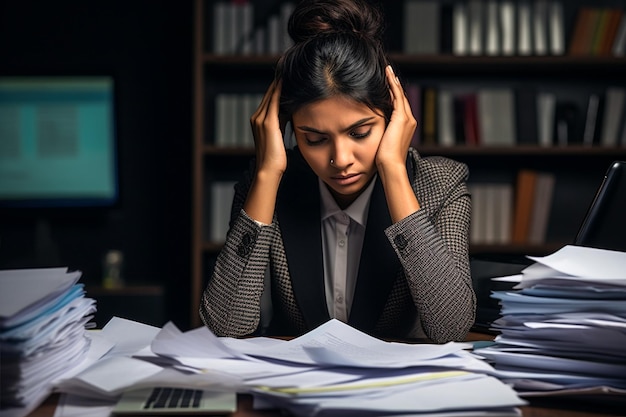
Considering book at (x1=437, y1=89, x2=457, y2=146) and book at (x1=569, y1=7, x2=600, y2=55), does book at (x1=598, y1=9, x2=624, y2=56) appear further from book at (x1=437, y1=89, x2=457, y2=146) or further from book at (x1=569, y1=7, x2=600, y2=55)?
book at (x1=437, y1=89, x2=457, y2=146)

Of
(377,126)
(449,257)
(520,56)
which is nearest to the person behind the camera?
(449,257)

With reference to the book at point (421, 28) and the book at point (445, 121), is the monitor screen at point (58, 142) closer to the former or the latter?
the book at point (421, 28)

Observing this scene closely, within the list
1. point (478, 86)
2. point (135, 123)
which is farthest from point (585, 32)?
point (135, 123)

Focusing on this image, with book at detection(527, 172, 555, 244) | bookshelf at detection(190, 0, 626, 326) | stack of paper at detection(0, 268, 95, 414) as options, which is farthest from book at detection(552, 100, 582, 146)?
stack of paper at detection(0, 268, 95, 414)

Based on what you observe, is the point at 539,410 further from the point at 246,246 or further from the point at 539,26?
the point at 539,26

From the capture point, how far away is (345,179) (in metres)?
1.48

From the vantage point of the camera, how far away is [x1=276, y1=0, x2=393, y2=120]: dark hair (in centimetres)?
147

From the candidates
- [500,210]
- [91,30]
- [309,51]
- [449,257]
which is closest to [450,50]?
[500,210]

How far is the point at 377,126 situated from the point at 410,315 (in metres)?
0.41

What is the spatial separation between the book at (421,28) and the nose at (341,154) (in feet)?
6.22

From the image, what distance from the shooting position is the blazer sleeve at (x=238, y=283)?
144cm

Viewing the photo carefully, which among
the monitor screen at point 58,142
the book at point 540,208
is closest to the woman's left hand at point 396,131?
the book at point 540,208

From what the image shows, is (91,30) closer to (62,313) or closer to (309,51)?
(309,51)

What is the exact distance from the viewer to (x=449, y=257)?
1.38m
